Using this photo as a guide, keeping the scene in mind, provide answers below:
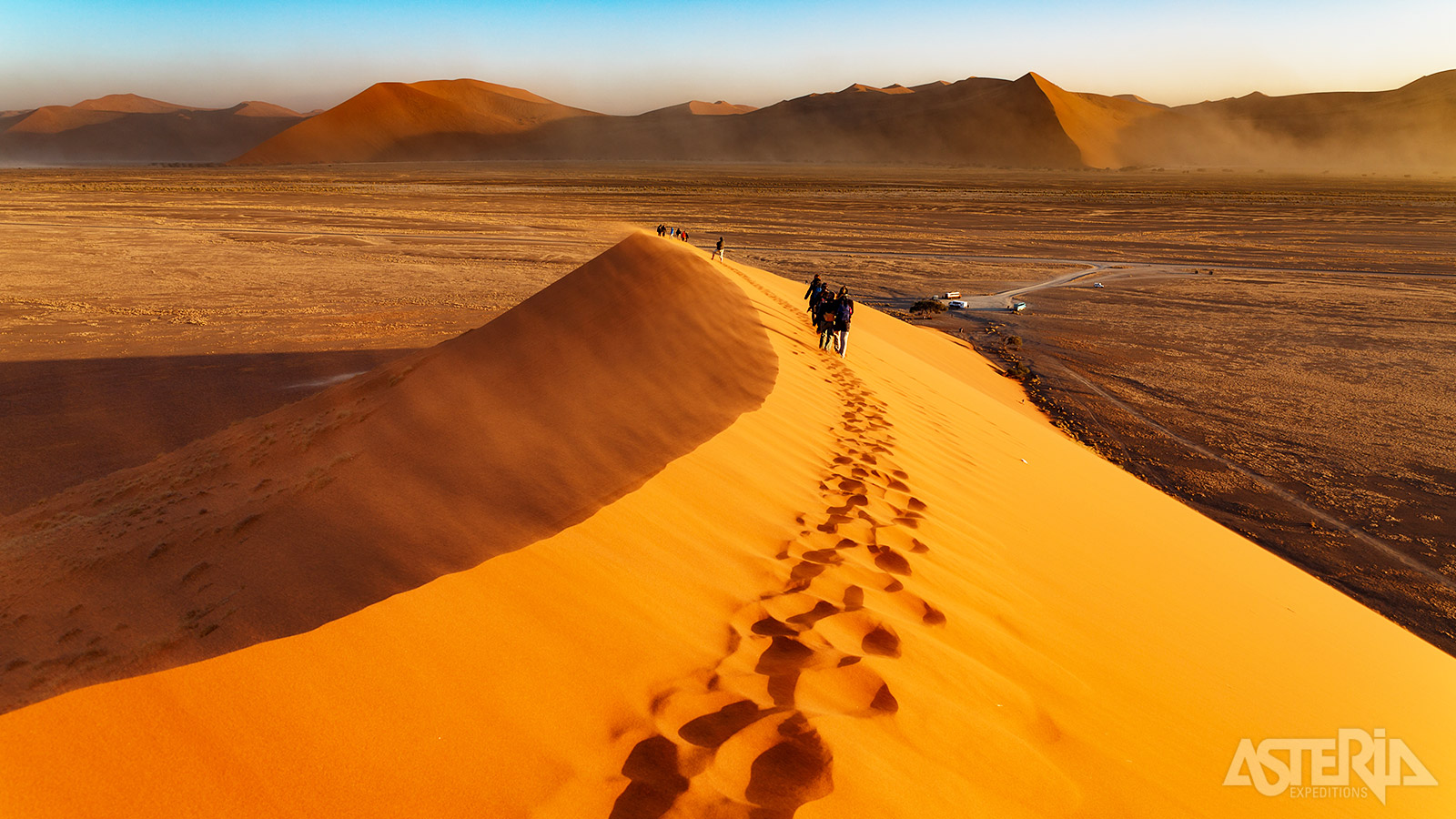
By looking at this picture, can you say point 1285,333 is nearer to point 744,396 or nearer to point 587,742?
point 744,396

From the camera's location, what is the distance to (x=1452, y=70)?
14125 centimetres

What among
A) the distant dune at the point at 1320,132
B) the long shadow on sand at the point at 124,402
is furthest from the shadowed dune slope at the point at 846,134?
the long shadow on sand at the point at 124,402

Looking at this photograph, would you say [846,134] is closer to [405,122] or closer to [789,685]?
[405,122]

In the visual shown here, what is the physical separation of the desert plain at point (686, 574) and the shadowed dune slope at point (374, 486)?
32mm

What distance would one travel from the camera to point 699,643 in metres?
2.73

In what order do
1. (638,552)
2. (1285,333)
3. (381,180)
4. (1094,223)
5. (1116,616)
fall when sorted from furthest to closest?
(381,180) → (1094,223) → (1285,333) → (1116,616) → (638,552)

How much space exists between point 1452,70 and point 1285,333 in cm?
18607

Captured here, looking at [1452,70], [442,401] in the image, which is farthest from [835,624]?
[1452,70]

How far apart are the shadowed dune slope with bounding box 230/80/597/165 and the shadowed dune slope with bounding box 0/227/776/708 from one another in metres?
158

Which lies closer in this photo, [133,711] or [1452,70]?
[133,711]

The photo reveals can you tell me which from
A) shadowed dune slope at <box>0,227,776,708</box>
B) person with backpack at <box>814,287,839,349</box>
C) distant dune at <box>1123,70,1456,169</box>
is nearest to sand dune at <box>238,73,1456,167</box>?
distant dune at <box>1123,70,1456,169</box>

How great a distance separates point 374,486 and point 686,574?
1976 millimetres

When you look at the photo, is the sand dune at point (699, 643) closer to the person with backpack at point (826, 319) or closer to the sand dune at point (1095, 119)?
the person with backpack at point (826, 319)

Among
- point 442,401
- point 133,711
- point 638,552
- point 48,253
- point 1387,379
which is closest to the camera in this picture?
point 133,711
